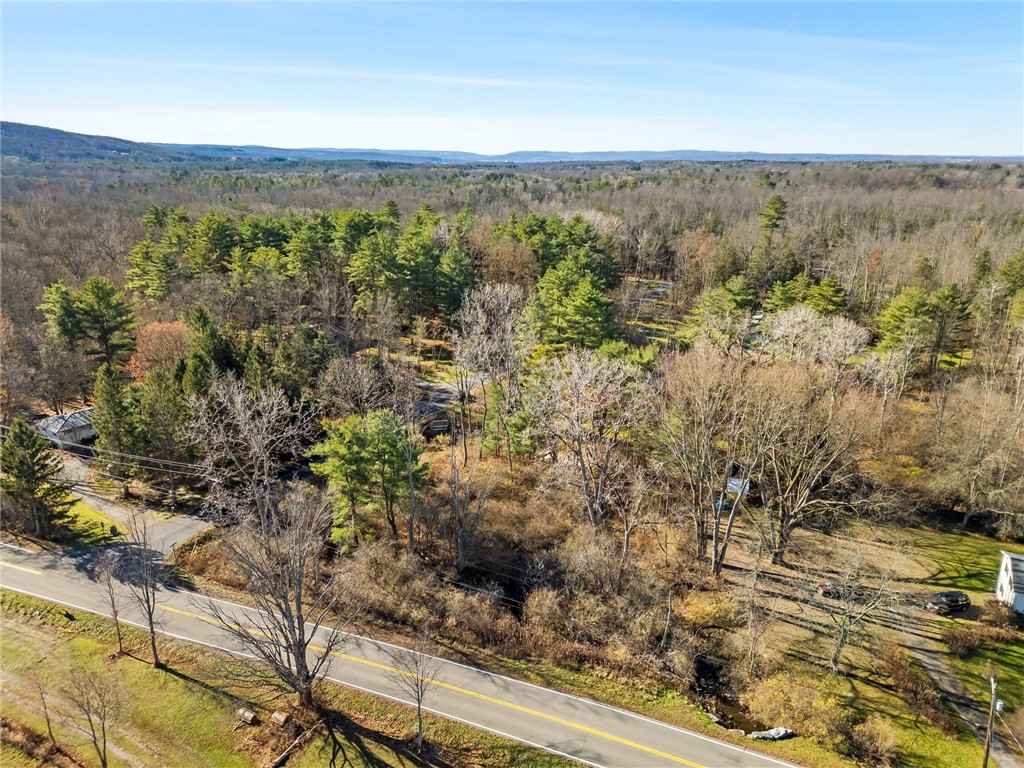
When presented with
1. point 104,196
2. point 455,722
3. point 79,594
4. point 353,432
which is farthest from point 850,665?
point 104,196

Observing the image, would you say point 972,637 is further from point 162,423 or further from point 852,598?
point 162,423

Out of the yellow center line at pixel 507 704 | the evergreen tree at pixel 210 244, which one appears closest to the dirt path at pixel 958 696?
the yellow center line at pixel 507 704

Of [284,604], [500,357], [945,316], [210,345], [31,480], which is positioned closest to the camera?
[284,604]

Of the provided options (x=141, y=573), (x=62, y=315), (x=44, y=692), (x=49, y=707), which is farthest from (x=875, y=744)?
(x=62, y=315)

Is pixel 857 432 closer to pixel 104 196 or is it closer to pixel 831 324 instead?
pixel 831 324

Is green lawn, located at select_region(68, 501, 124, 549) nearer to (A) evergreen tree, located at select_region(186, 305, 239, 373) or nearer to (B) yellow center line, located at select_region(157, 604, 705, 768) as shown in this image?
(B) yellow center line, located at select_region(157, 604, 705, 768)

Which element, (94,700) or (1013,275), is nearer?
(94,700)

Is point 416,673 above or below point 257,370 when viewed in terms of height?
below
